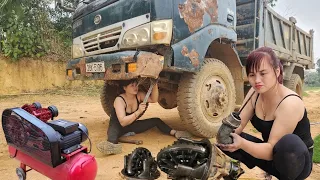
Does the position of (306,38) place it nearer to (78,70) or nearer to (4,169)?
(78,70)

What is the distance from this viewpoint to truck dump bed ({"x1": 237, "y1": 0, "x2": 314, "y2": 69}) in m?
4.57

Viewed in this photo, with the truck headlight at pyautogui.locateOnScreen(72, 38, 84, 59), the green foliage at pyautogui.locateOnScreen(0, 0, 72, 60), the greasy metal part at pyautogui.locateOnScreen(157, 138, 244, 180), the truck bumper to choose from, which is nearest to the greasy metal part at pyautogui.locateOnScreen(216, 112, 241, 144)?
the greasy metal part at pyautogui.locateOnScreen(157, 138, 244, 180)

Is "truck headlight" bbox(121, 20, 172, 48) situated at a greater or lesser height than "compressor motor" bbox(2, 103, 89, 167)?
greater

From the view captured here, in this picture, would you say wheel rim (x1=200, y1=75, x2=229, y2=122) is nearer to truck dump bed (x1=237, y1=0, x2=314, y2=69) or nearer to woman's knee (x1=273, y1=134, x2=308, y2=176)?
truck dump bed (x1=237, y1=0, x2=314, y2=69)

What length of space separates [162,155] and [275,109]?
0.74m

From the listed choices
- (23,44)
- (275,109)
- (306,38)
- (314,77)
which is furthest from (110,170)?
(314,77)

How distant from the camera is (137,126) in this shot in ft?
11.1

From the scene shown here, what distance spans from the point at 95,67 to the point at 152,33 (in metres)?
0.76

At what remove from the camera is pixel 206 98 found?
3158 mm

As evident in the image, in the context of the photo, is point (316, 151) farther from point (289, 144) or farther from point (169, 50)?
point (169, 50)

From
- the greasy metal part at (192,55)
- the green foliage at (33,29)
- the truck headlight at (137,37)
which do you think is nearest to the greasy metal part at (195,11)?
the greasy metal part at (192,55)

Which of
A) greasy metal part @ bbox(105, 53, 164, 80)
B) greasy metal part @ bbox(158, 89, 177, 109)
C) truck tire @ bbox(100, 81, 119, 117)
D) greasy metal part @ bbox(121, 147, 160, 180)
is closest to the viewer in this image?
greasy metal part @ bbox(121, 147, 160, 180)

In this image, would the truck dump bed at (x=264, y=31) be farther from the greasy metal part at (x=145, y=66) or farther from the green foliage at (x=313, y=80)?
the green foliage at (x=313, y=80)

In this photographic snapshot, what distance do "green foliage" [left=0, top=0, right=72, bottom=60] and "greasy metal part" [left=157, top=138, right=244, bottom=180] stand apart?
9.16m
